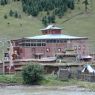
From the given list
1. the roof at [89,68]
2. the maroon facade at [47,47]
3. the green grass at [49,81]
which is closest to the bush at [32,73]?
the green grass at [49,81]

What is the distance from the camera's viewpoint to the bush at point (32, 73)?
12638 centimetres

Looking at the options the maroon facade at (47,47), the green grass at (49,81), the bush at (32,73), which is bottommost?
the green grass at (49,81)

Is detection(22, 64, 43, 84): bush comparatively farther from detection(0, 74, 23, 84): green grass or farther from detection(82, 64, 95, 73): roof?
detection(82, 64, 95, 73): roof

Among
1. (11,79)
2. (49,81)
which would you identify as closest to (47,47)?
(11,79)

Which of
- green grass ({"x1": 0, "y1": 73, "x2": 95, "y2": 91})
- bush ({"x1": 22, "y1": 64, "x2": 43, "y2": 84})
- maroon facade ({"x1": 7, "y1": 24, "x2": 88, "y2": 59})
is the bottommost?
green grass ({"x1": 0, "y1": 73, "x2": 95, "y2": 91})

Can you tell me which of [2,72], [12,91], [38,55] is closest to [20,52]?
[38,55]

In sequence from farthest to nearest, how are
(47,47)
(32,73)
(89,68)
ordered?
1. (47,47)
2. (89,68)
3. (32,73)

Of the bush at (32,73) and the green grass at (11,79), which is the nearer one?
the bush at (32,73)

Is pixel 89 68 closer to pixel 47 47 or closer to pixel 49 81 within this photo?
pixel 49 81

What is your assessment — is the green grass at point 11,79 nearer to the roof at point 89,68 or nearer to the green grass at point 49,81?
the green grass at point 49,81

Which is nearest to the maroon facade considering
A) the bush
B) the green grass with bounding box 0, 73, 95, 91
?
the green grass with bounding box 0, 73, 95, 91

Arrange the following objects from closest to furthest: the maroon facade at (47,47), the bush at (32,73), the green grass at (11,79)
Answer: the bush at (32,73), the green grass at (11,79), the maroon facade at (47,47)

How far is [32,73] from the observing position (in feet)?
414

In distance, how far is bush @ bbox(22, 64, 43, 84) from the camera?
126 meters
